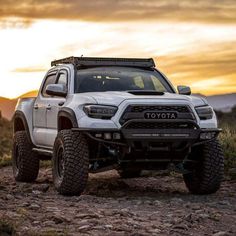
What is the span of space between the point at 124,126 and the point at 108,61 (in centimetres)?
223

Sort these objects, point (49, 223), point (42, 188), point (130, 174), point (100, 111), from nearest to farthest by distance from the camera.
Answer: point (49, 223)
point (100, 111)
point (42, 188)
point (130, 174)

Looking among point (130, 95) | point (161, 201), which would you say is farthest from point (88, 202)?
point (130, 95)

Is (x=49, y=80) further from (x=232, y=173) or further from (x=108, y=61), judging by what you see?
(x=232, y=173)

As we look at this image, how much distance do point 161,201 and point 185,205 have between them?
61 cm

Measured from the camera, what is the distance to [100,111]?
10828 mm

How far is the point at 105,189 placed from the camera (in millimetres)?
12344

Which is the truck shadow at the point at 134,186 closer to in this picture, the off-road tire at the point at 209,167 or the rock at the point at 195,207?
the off-road tire at the point at 209,167

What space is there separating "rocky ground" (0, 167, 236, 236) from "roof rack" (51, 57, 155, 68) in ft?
6.98

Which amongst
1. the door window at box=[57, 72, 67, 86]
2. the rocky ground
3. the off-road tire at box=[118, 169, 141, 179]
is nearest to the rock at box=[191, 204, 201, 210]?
the rocky ground

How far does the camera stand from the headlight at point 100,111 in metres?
10.8

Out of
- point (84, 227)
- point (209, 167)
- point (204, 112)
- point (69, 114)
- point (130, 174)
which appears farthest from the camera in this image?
point (130, 174)

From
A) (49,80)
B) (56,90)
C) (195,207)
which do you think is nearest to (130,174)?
(49,80)

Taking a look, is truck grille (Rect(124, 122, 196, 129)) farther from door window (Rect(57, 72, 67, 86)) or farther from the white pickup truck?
door window (Rect(57, 72, 67, 86))

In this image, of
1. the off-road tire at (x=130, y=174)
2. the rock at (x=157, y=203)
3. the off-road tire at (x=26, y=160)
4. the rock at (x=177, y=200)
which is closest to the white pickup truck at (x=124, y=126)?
the rock at (x=177, y=200)
